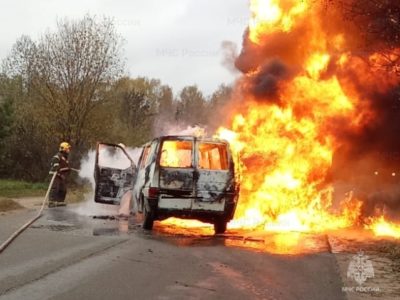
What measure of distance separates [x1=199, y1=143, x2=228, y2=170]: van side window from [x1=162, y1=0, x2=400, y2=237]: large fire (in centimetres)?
198

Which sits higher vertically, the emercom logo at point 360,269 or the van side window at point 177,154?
the van side window at point 177,154

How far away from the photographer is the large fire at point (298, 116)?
1425cm

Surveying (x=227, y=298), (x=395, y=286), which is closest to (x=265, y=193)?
(x=395, y=286)

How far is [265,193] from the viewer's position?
14289 mm

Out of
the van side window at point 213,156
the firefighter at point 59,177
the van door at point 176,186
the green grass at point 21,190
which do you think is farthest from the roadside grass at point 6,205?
the green grass at point 21,190

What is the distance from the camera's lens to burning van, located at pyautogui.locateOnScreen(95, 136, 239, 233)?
37.2 feet

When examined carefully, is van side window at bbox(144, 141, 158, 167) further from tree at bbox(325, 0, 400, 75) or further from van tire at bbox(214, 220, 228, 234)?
tree at bbox(325, 0, 400, 75)

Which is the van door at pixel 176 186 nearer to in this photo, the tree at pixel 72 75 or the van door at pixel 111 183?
the van door at pixel 111 183

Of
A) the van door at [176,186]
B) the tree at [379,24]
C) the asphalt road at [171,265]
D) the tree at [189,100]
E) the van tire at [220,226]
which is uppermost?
the tree at [189,100]

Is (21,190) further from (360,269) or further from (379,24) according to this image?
(360,269)

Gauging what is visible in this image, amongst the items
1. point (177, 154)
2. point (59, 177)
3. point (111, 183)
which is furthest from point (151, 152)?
point (59, 177)

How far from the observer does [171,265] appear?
8.00 meters

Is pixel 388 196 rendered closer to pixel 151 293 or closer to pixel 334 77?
pixel 334 77

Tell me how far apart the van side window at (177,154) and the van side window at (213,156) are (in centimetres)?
28
